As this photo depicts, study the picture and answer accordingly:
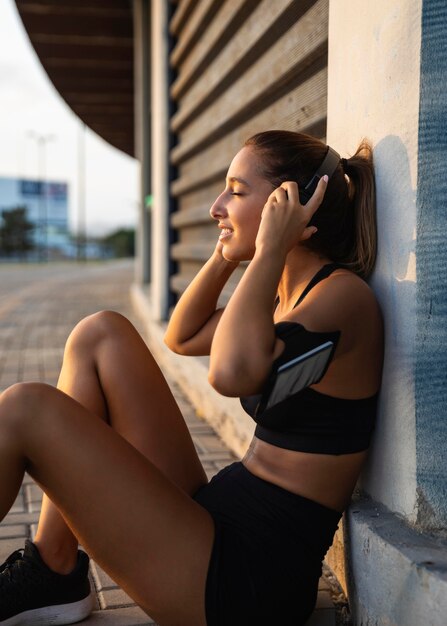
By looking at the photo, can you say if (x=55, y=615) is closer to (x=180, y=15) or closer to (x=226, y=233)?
(x=226, y=233)

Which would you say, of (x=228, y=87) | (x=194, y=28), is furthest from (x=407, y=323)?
(x=194, y=28)

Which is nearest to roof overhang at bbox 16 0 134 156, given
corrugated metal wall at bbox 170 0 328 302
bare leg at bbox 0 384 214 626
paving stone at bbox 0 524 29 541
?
corrugated metal wall at bbox 170 0 328 302

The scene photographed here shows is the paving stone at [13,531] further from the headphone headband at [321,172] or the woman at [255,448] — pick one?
the headphone headband at [321,172]

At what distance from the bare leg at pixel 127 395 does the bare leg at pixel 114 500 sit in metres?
0.34

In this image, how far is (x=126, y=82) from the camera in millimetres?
15305

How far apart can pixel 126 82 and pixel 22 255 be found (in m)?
60.2

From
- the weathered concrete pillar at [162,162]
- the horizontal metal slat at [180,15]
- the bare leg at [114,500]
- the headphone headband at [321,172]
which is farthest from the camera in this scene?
the weathered concrete pillar at [162,162]

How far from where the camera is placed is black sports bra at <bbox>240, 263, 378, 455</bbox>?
6.11ft

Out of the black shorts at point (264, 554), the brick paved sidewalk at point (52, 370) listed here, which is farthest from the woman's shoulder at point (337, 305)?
the brick paved sidewalk at point (52, 370)

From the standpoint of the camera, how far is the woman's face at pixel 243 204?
216cm

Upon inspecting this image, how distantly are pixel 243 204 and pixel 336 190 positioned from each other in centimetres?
25

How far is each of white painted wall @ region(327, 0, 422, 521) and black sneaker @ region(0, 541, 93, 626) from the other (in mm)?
878

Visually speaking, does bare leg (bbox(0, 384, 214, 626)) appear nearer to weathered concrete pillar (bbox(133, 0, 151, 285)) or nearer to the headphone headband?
the headphone headband

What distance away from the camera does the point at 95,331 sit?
8.27ft
